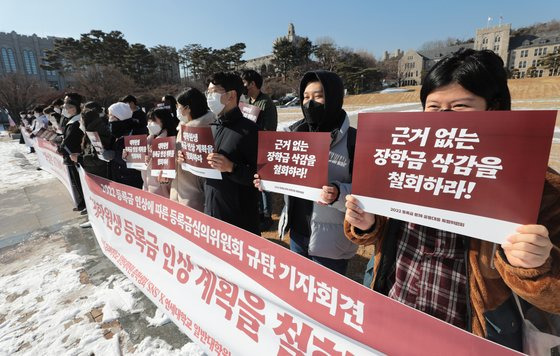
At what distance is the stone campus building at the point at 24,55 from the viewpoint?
5934cm

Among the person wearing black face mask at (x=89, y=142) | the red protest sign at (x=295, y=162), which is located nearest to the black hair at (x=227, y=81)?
the red protest sign at (x=295, y=162)

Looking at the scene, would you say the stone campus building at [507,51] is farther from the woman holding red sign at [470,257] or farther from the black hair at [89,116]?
the woman holding red sign at [470,257]

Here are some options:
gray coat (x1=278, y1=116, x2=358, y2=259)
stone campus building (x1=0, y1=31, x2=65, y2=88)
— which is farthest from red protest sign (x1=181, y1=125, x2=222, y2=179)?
stone campus building (x1=0, y1=31, x2=65, y2=88)

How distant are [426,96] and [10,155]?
18.0 m

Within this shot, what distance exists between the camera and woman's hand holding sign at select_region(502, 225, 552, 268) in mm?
863

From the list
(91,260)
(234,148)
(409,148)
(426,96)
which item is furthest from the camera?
(91,260)

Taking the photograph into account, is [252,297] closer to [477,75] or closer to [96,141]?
[477,75]

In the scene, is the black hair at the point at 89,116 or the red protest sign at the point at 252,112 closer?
the red protest sign at the point at 252,112

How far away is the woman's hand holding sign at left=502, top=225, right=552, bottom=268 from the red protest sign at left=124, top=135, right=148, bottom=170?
346cm

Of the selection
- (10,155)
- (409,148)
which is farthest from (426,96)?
(10,155)

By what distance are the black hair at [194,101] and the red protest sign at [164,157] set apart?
13.9 inches

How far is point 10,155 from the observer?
1345 cm

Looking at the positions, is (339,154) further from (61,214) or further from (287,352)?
(61,214)

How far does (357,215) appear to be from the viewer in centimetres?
134
